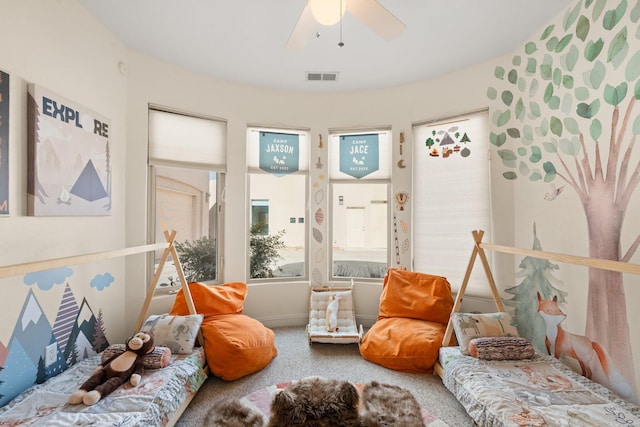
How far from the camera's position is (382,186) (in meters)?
3.59

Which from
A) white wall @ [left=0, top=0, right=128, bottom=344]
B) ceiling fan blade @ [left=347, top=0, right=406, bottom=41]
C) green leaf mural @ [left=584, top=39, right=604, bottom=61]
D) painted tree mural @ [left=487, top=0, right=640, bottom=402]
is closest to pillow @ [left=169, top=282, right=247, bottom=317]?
white wall @ [left=0, top=0, right=128, bottom=344]

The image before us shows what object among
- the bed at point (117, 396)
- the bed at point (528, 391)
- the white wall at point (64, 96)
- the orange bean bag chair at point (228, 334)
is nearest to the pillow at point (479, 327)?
the bed at point (528, 391)

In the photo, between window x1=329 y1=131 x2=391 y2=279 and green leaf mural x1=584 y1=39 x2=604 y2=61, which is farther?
window x1=329 y1=131 x2=391 y2=279

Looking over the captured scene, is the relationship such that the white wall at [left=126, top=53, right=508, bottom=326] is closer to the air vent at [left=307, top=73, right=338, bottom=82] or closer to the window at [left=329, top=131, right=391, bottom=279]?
the window at [left=329, top=131, right=391, bottom=279]

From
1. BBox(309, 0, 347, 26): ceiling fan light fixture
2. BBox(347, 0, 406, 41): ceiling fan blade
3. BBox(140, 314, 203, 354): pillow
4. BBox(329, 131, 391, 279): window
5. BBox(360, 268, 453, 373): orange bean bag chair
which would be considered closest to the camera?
BBox(309, 0, 347, 26): ceiling fan light fixture

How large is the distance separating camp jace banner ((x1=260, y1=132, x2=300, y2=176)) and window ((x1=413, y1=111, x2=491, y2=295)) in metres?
1.39

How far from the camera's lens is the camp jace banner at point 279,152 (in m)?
3.52

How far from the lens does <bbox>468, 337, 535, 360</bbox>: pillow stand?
2.16 meters

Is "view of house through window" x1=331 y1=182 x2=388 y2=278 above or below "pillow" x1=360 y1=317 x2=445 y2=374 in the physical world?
above

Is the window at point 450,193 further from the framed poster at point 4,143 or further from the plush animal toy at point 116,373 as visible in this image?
the framed poster at point 4,143

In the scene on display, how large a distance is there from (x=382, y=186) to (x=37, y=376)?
3303 mm

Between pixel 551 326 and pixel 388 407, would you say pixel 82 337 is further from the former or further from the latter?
pixel 551 326

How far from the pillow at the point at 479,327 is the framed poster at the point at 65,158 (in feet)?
9.75

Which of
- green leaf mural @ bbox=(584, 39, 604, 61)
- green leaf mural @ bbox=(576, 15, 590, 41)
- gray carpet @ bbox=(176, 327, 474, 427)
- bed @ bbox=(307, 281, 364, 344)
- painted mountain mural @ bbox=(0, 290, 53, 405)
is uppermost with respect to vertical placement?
green leaf mural @ bbox=(576, 15, 590, 41)
